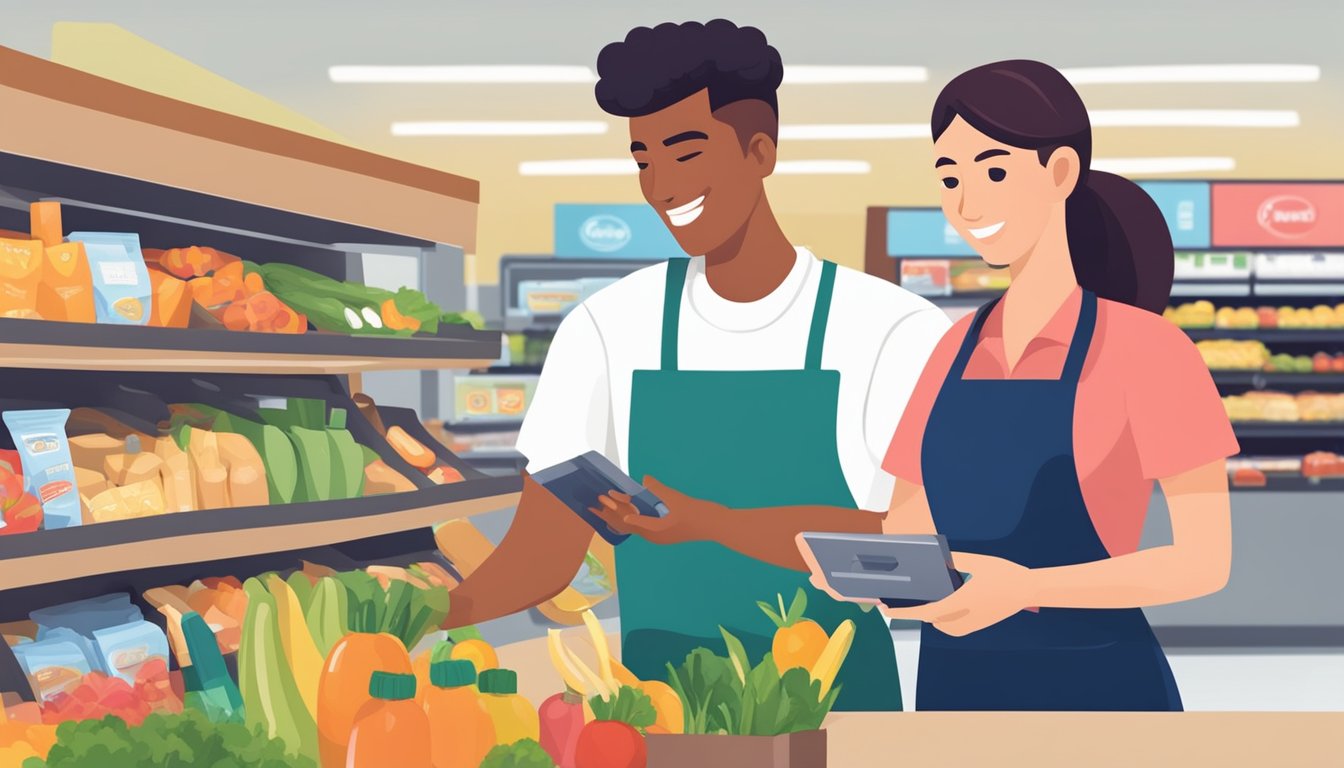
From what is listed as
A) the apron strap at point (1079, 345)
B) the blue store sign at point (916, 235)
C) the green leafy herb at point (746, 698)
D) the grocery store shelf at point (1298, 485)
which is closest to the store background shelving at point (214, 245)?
the green leafy herb at point (746, 698)

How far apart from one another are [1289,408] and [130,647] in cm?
689

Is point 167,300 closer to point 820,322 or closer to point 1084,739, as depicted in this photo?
point 820,322

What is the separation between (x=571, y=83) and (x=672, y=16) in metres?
0.89

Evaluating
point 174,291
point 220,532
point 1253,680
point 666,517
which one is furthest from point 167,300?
point 1253,680

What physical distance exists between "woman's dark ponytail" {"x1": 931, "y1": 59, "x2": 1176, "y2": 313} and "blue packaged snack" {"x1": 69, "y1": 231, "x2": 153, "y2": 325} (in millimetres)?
1686

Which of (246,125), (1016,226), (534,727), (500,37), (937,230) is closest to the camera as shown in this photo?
(534,727)

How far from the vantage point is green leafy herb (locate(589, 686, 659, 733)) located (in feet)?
5.23

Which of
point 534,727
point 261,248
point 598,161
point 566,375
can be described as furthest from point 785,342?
point 598,161

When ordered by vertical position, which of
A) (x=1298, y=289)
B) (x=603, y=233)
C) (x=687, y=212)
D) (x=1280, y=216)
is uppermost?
(x=1280, y=216)

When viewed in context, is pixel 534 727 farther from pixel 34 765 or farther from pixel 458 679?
pixel 34 765

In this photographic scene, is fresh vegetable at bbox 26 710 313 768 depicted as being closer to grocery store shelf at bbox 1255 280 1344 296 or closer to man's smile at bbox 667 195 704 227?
man's smile at bbox 667 195 704 227

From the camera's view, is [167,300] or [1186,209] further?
[1186,209]

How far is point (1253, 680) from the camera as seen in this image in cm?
688

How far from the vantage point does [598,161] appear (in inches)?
410
